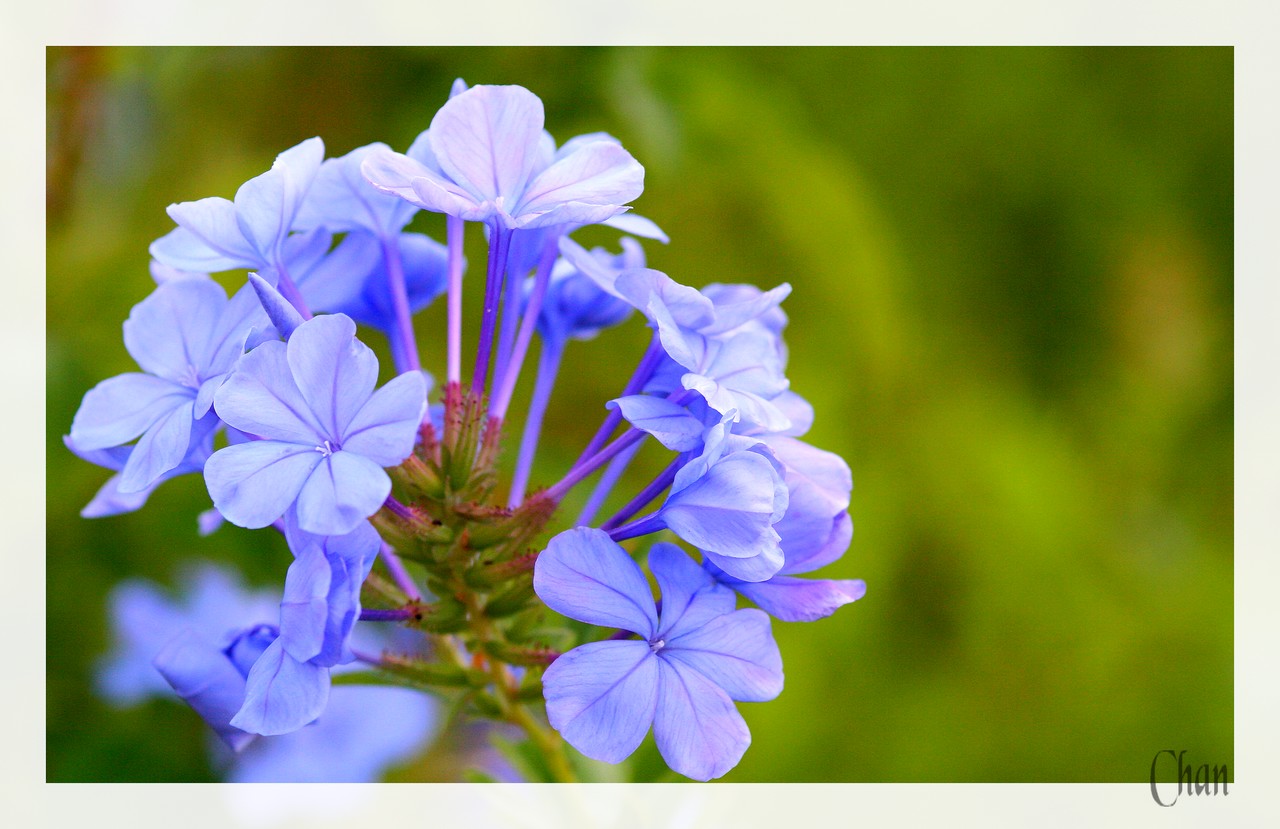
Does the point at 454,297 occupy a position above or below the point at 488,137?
below

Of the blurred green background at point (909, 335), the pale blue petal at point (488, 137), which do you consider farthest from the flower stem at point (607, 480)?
the blurred green background at point (909, 335)

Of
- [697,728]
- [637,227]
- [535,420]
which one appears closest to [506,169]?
[637,227]

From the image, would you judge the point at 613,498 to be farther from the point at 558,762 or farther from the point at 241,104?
the point at 241,104

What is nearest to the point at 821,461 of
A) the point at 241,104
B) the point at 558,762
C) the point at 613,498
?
the point at 558,762

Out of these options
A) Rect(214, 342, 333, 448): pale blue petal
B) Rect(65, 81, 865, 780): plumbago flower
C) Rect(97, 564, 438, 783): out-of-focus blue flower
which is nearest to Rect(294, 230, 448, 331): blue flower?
Rect(65, 81, 865, 780): plumbago flower

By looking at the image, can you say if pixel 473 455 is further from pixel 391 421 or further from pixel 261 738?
pixel 261 738

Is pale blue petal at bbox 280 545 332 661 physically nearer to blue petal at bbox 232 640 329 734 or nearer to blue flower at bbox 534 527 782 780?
blue petal at bbox 232 640 329 734
